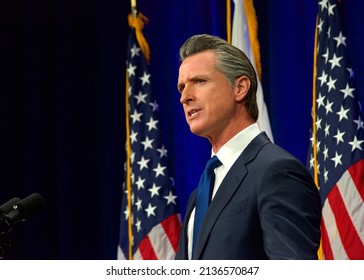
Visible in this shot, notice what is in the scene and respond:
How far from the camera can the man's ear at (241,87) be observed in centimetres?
218

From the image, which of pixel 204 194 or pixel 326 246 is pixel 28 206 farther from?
pixel 326 246

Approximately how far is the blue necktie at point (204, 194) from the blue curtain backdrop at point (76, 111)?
258 centimetres

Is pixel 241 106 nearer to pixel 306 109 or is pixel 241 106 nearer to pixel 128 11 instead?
pixel 306 109

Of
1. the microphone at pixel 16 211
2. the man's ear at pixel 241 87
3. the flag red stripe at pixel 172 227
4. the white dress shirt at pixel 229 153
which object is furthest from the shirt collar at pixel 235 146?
the flag red stripe at pixel 172 227

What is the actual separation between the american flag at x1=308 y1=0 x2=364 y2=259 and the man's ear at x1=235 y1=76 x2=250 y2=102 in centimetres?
155

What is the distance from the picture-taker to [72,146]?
494cm

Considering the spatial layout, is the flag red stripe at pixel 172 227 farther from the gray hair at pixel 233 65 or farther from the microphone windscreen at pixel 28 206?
the microphone windscreen at pixel 28 206

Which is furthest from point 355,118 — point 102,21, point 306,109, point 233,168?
point 102,21

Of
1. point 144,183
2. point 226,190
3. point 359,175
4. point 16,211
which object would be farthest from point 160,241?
point 16,211

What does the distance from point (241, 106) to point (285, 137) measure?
7.17 ft

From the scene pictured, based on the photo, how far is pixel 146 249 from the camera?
14.2ft

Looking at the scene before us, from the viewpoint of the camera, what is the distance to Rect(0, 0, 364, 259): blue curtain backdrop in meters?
4.85

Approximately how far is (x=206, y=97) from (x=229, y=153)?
0.63 ft

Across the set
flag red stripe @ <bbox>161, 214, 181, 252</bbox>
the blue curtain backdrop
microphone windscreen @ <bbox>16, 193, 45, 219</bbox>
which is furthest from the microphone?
the blue curtain backdrop
